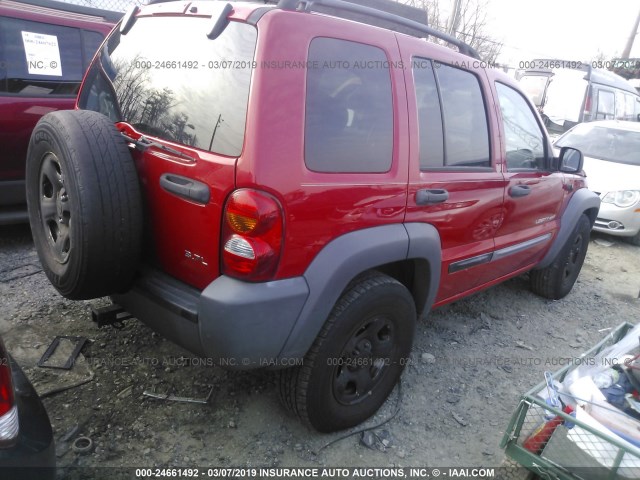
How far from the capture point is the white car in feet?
20.2

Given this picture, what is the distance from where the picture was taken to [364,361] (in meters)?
2.42

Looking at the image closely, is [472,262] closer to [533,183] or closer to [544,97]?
[533,183]

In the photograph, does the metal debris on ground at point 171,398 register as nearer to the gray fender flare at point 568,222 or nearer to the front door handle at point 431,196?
the front door handle at point 431,196

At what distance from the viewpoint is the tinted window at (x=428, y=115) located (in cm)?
244

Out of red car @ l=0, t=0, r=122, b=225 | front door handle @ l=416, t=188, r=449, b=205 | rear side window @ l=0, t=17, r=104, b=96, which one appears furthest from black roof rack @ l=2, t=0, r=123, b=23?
front door handle @ l=416, t=188, r=449, b=205

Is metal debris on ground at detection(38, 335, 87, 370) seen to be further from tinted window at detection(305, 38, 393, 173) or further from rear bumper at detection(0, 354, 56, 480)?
tinted window at detection(305, 38, 393, 173)

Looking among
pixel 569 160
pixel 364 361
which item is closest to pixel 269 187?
pixel 364 361

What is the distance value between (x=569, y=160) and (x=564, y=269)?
1.08m

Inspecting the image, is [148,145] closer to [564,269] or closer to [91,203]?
[91,203]

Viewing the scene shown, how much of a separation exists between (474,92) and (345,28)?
1.16 m

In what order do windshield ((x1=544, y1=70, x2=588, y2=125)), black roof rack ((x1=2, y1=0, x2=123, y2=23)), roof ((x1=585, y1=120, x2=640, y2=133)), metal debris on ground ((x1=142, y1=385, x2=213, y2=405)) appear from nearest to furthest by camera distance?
1. metal debris on ground ((x1=142, y1=385, x2=213, y2=405))
2. black roof rack ((x1=2, y1=0, x2=123, y2=23))
3. roof ((x1=585, y1=120, x2=640, y2=133))
4. windshield ((x1=544, y1=70, x2=588, y2=125))

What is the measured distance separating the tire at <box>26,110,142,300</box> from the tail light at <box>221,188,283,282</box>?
0.48m

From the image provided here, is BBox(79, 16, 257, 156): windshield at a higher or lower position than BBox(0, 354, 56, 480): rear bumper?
higher

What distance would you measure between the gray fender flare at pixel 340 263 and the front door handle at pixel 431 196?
0.41 feet
